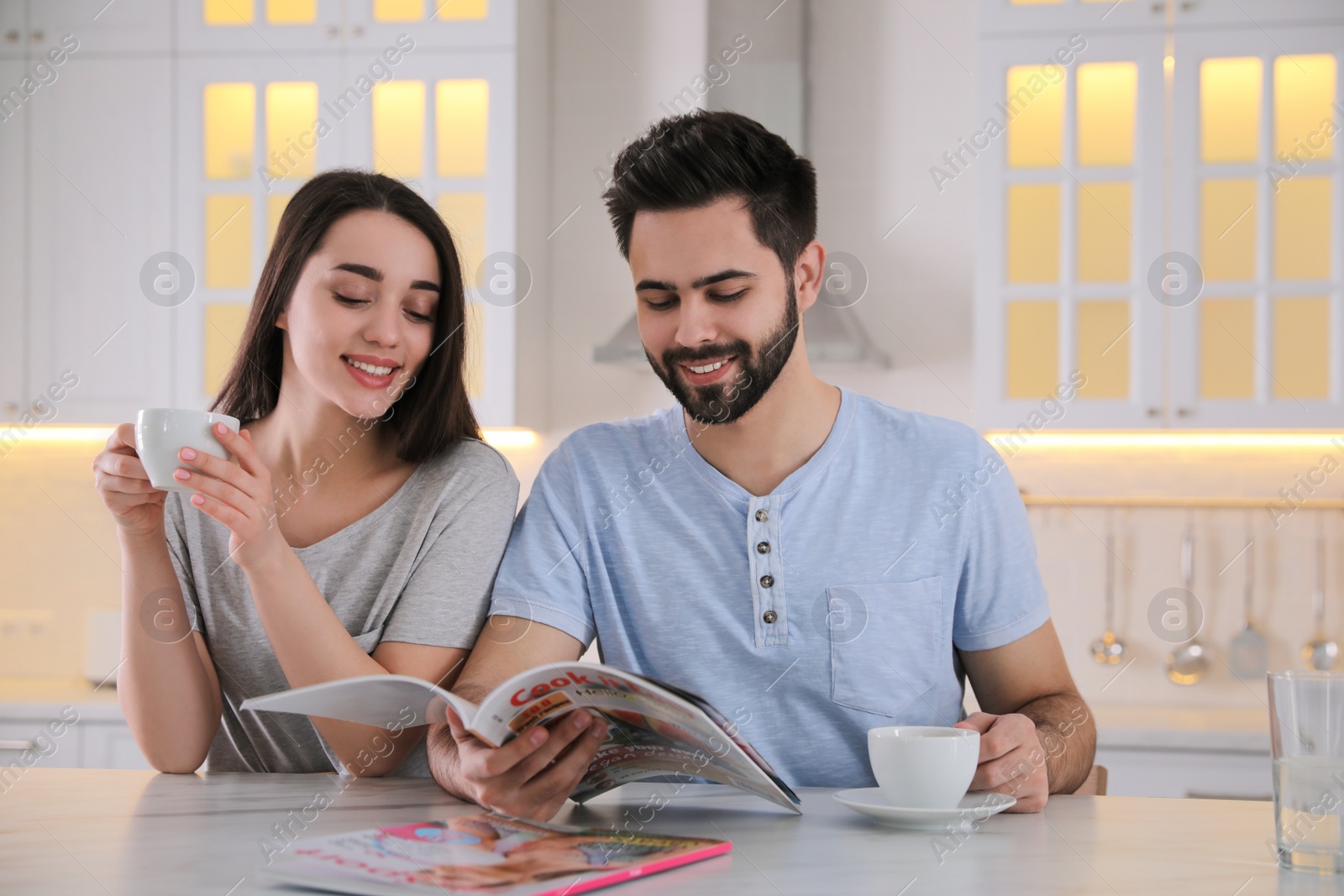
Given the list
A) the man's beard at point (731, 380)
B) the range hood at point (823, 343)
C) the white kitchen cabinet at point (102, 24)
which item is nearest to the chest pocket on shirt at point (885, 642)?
the man's beard at point (731, 380)

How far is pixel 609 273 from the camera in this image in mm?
3102

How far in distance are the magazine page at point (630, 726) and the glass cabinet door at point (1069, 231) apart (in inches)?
72.2

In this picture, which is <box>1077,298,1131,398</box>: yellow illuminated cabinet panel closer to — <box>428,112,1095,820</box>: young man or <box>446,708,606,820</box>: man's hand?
<box>428,112,1095,820</box>: young man

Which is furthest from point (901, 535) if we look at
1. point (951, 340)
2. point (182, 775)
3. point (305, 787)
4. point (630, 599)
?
point (951, 340)

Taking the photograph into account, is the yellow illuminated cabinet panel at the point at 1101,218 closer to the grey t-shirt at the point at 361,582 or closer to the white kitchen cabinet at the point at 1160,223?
the white kitchen cabinet at the point at 1160,223

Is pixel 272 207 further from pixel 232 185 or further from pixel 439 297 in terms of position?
pixel 439 297

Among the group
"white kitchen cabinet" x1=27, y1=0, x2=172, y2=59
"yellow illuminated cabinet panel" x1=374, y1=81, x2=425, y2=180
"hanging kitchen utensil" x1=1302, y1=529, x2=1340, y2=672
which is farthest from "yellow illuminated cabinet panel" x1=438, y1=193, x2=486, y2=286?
"hanging kitchen utensil" x1=1302, y1=529, x2=1340, y2=672

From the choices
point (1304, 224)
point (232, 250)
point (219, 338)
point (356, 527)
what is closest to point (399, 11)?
point (232, 250)

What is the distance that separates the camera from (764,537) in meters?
1.28

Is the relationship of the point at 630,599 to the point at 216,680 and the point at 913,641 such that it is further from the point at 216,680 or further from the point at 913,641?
the point at 216,680

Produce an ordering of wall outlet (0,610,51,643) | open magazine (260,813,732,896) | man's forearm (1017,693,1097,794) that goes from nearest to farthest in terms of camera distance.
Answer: open magazine (260,813,732,896)
man's forearm (1017,693,1097,794)
wall outlet (0,610,51,643)

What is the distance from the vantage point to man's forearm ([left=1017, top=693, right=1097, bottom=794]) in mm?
1126

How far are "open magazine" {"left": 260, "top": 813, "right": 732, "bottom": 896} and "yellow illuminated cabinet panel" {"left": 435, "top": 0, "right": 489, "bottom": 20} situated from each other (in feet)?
7.67

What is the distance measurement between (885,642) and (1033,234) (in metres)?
1.64
